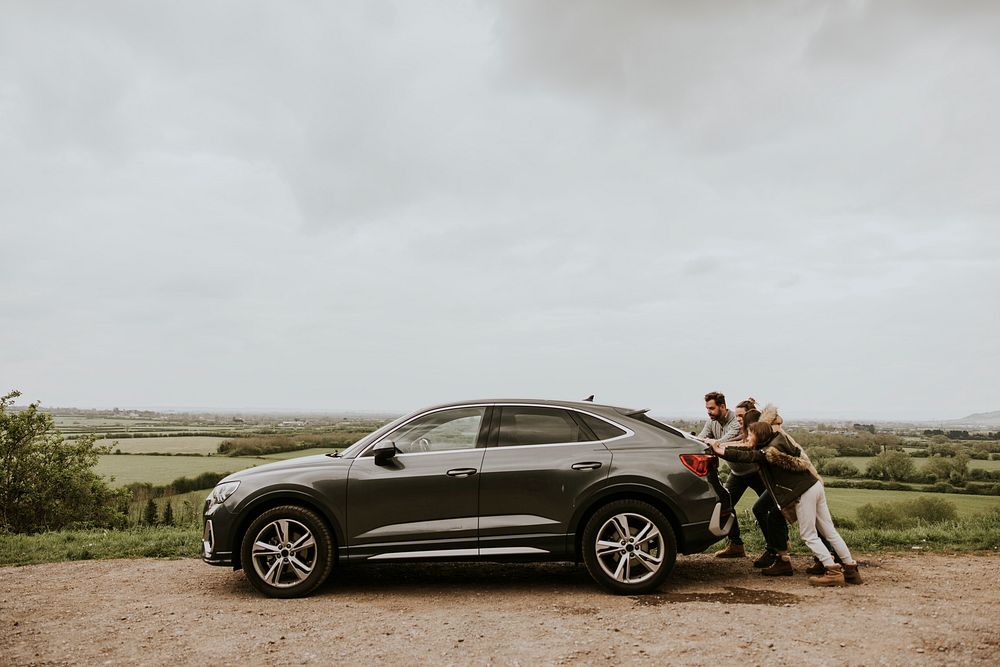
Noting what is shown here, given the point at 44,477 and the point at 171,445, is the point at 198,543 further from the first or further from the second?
the point at 171,445

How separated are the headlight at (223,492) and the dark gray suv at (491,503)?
0.06ft

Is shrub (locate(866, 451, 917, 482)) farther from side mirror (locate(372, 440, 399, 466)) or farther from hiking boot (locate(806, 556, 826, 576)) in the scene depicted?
side mirror (locate(372, 440, 399, 466))

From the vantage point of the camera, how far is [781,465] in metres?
6.53

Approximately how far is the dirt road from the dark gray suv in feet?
1.30

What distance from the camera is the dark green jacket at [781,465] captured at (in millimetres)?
6504

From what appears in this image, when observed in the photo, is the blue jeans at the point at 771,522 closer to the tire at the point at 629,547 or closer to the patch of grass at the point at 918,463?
the tire at the point at 629,547

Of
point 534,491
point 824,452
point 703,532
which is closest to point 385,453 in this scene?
point 534,491

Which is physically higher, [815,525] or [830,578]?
[815,525]

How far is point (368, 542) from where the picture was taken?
6113mm

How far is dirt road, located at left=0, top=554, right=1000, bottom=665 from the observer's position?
14.8 feet

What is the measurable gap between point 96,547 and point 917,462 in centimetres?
2647

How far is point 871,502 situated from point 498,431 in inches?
628

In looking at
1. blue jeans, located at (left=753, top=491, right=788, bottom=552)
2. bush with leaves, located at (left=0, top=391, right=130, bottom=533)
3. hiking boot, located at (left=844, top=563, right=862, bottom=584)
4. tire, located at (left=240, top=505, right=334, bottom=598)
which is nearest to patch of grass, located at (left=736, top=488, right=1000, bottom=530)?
blue jeans, located at (left=753, top=491, right=788, bottom=552)

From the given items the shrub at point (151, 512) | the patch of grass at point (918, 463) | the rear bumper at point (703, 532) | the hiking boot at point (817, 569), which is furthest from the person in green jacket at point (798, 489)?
the shrub at point (151, 512)
